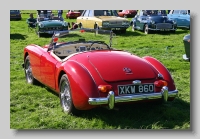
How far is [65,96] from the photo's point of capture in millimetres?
5262

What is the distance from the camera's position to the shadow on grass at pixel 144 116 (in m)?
4.83

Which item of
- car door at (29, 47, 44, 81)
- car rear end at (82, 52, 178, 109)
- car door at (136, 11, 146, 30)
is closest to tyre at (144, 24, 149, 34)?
car door at (136, 11, 146, 30)

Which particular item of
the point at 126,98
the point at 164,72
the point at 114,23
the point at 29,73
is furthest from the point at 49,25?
the point at 126,98

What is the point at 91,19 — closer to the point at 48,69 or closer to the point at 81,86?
the point at 48,69

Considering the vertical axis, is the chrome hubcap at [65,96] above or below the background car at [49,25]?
below

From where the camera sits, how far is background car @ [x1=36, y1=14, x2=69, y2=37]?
50.9 ft

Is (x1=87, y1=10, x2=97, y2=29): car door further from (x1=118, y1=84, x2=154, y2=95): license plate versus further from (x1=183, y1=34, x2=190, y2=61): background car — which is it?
(x1=118, y1=84, x2=154, y2=95): license plate

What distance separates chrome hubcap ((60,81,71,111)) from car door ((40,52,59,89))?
42 cm

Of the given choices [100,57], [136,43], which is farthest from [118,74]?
[136,43]

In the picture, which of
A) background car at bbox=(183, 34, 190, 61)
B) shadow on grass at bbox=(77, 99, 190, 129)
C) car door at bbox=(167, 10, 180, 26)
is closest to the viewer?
shadow on grass at bbox=(77, 99, 190, 129)

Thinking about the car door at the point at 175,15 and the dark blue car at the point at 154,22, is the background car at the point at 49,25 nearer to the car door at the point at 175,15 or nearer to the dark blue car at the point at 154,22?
the dark blue car at the point at 154,22

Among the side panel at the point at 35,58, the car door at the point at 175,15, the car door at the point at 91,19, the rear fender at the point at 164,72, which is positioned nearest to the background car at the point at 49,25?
the car door at the point at 91,19

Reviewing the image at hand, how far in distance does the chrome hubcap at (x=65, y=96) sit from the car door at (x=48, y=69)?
0.42 m

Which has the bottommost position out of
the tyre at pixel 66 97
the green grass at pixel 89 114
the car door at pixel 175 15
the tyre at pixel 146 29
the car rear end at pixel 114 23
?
the green grass at pixel 89 114
